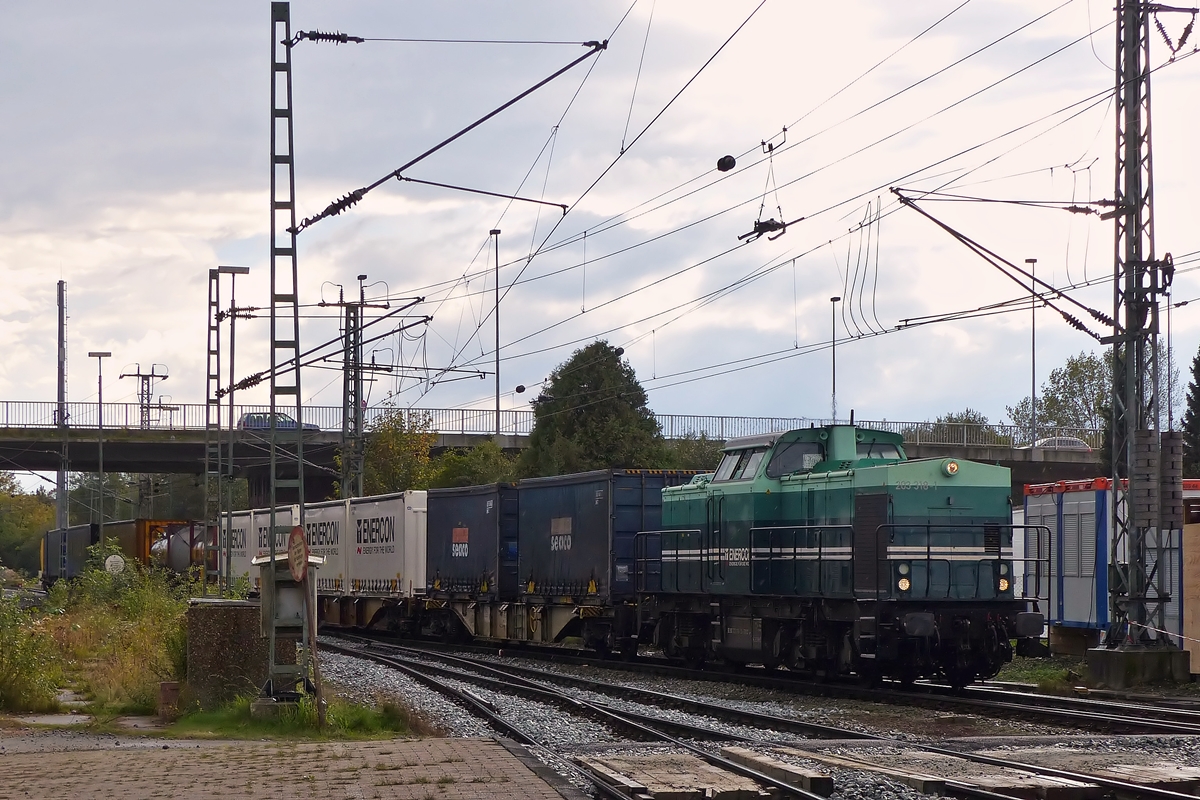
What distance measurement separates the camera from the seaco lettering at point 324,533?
37.3 m

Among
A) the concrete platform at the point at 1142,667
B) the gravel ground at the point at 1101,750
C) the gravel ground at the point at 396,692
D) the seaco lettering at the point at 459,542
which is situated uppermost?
the seaco lettering at the point at 459,542

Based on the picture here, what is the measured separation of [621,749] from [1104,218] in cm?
1116

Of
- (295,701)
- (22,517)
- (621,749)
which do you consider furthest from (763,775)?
(22,517)

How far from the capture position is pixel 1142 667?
18.1 metres

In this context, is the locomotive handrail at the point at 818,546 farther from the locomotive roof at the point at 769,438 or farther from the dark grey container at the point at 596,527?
the dark grey container at the point at 596,527

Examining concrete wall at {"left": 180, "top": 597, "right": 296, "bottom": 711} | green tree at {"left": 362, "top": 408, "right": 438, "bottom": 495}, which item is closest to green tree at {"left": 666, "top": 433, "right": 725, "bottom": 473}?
green tree at {"left": 362, "top": 408, "right": 438, "bottom": 495}

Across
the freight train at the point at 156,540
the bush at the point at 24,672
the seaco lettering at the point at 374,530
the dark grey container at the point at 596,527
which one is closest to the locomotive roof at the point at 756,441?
the dark grey container at the point at 596,527

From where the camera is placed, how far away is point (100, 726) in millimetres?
13562

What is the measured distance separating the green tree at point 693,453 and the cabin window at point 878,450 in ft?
102

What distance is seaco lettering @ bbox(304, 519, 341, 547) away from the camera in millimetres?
37281

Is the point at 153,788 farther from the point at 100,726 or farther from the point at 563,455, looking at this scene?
the point at 563,455

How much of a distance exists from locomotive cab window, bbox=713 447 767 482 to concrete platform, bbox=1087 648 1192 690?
5.58 meters

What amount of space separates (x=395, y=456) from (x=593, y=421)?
25.2ft

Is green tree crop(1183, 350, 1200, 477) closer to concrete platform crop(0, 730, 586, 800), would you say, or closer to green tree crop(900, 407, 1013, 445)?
green tree crop(900, 407, 1013, 445)
